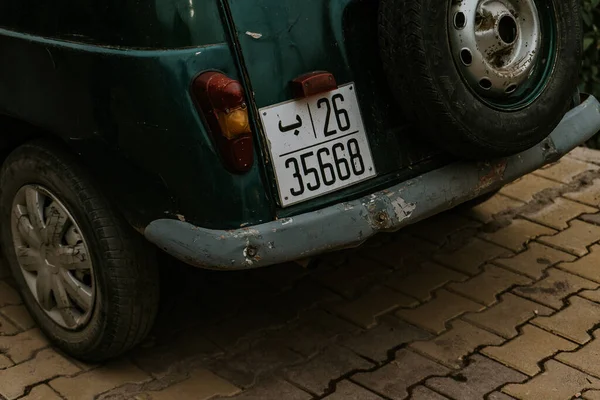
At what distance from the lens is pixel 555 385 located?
319 centimetres

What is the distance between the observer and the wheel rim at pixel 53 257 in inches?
128

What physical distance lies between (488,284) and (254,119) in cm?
150

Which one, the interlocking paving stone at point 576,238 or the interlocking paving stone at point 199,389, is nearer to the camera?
the interlocking paving stone at point 199,389

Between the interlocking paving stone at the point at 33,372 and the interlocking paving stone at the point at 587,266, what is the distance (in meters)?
2.08

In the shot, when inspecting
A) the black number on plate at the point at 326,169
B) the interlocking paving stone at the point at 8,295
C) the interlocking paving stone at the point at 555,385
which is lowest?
the interlocking paving stone at the point at 555,385

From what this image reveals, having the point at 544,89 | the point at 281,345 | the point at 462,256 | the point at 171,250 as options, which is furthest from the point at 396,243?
the point at 171,250

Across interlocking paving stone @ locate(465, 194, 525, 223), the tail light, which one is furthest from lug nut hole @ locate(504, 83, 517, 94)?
interlocking paving stone @ locate(465, 194, 525, 223)

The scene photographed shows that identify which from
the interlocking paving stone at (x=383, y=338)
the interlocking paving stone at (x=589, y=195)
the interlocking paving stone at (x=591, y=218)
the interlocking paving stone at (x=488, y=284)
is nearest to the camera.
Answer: the interlocking paving stone at (x=383, y=338)

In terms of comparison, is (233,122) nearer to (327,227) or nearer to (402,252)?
(327,227)

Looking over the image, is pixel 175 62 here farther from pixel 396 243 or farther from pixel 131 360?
pixel 396 243

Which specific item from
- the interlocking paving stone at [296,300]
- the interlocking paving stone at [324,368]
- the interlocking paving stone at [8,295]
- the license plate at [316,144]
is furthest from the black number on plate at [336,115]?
the interlocking paving stone at [8,295]

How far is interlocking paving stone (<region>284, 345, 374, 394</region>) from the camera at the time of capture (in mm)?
3252

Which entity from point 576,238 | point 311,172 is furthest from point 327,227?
point 576,238

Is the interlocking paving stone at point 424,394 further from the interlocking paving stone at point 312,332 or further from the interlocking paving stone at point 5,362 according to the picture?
the interlocking paving stone at point 5,362
